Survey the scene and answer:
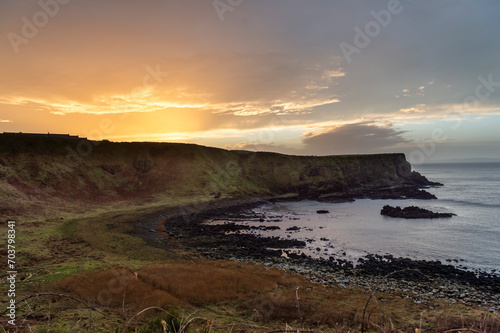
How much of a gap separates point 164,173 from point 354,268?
5124cm

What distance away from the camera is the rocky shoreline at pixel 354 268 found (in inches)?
703

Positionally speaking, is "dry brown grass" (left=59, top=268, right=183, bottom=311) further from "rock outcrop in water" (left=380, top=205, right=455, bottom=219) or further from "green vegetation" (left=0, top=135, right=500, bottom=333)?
"rock outcrop in water" (left=380, top=205, right=455, bottom=219)

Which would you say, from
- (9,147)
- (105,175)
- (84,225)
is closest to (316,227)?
(84,225)

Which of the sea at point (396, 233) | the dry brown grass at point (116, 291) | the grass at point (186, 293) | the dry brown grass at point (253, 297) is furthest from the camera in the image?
the sea at point (396, 233)

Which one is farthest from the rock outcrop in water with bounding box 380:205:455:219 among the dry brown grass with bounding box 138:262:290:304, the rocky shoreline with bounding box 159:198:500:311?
the dry brown grass with bounding box 138:262:290:304

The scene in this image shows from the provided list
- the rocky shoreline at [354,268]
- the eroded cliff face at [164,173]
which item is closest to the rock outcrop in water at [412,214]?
the eroded cliff face at [164,173]

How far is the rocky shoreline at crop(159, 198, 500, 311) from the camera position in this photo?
58.6 feet

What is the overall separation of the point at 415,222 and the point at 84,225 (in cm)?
4563

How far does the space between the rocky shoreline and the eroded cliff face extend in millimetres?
23156

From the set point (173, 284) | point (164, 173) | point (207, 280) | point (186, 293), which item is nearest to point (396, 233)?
point (207, 280)

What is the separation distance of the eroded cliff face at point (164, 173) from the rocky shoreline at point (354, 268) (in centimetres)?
2316

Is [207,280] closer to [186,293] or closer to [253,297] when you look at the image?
[186,293]

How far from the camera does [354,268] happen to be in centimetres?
2231

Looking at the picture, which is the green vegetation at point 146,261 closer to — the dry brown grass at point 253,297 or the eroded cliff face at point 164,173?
the dry brown grass at point 253,297
